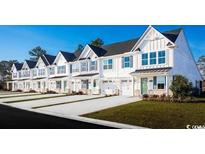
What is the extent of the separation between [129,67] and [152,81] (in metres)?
3.87

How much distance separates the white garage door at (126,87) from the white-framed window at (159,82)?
148 inches

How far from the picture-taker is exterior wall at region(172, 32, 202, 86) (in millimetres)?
21431

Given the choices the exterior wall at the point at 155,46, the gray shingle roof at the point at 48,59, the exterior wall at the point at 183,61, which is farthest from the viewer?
the gray shingle roof at the point at 48,59

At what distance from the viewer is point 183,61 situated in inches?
895

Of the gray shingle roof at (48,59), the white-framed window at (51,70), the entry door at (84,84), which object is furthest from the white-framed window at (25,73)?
the entry door at (84,84)

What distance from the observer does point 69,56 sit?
3703 cm

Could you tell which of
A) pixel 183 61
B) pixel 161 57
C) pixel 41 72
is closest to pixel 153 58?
pixel 161 57

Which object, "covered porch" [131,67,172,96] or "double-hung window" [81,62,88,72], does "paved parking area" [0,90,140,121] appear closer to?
"covered porch" [131,67,172,96]

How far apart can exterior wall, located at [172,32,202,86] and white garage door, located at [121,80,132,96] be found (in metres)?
5.96

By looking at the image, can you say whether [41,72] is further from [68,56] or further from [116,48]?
[116,48]

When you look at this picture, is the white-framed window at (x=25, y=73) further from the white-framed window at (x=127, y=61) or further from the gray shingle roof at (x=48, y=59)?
the white-framed window at (x=127, y=61)

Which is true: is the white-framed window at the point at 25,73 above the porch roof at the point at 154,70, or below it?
above

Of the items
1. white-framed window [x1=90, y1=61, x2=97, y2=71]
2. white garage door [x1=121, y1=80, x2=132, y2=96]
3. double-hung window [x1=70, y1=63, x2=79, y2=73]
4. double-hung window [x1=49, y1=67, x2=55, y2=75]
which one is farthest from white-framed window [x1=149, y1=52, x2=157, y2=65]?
double-hung window [x1=49, y1=67, x2=55, y2=75]

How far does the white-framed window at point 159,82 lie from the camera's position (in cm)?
2126
